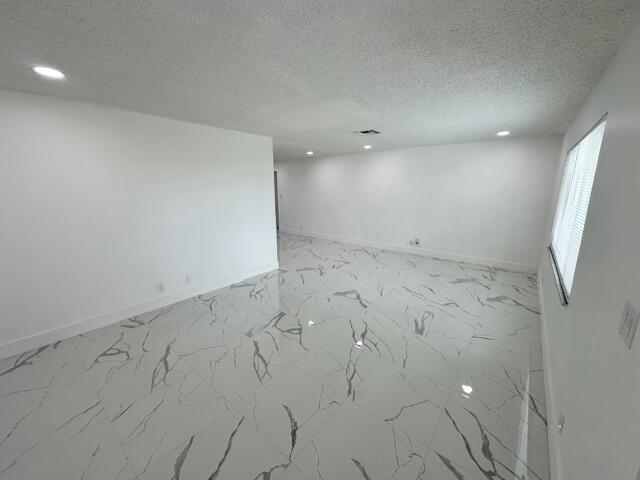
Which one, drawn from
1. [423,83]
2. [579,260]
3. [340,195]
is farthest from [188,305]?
[340,195]

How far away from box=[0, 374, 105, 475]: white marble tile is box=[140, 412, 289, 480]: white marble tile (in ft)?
2.18

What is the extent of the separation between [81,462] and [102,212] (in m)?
2.16

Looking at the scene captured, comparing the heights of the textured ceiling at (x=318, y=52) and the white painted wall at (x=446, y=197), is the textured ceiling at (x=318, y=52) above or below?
above

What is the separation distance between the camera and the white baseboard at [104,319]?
91.3 inches

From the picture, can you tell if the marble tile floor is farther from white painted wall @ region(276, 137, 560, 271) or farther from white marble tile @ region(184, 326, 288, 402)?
white painted wall @ region(276, 137, 560, 271)

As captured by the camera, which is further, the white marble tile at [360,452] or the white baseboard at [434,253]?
the white baseboard at [434,253]

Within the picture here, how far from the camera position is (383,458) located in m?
1.42

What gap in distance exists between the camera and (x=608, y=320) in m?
0.99

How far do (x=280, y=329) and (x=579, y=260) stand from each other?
243 cm

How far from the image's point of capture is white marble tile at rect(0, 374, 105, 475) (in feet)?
4.87

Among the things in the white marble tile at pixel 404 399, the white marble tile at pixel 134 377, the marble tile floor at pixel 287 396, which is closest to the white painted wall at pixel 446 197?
the marble tile floor at pixel 287 396

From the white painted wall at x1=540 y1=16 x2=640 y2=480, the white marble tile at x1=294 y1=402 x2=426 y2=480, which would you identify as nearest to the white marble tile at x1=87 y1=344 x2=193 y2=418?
Result: the white marble tile at x1=294 y1=402 x2=426 y2=480

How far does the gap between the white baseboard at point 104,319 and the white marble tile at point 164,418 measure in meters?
1.43

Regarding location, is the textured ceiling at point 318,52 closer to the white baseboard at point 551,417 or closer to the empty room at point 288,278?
the empty room at point 288,278
